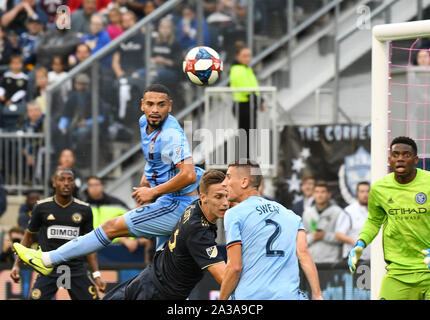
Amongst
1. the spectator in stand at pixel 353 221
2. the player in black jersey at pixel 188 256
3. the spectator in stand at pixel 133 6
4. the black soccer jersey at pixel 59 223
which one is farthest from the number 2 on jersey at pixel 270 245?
the spectator in stand at pixel 133 6

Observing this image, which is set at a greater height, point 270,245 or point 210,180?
point 210,180

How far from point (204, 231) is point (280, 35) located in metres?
7.95

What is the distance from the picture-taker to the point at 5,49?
16.2 meters

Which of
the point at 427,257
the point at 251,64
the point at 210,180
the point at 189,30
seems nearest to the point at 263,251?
the point at 210,180

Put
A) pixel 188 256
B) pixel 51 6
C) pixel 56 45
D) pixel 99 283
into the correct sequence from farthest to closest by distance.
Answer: pixel 51 6 → pixel 56 45 → pixel 99 283 → pixel 188 256

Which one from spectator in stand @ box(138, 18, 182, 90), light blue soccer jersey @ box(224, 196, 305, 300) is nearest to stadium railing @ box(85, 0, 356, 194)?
spectator in stand @ box(138, 18, 182, 90)

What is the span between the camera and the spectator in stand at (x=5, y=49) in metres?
16.1

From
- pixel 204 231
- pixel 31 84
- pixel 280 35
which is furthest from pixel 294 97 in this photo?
pixel 204 231

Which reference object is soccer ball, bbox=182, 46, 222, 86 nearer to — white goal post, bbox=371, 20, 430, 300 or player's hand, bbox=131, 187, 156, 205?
player's hand, bbox=131, 187, 156, 205

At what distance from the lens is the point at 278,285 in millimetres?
7203

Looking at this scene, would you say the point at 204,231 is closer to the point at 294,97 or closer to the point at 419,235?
the point at 419,235

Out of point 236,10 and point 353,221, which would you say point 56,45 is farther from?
point 353,221

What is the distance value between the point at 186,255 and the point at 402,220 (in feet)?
7.78

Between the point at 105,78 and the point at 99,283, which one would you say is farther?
the point at 105,78
